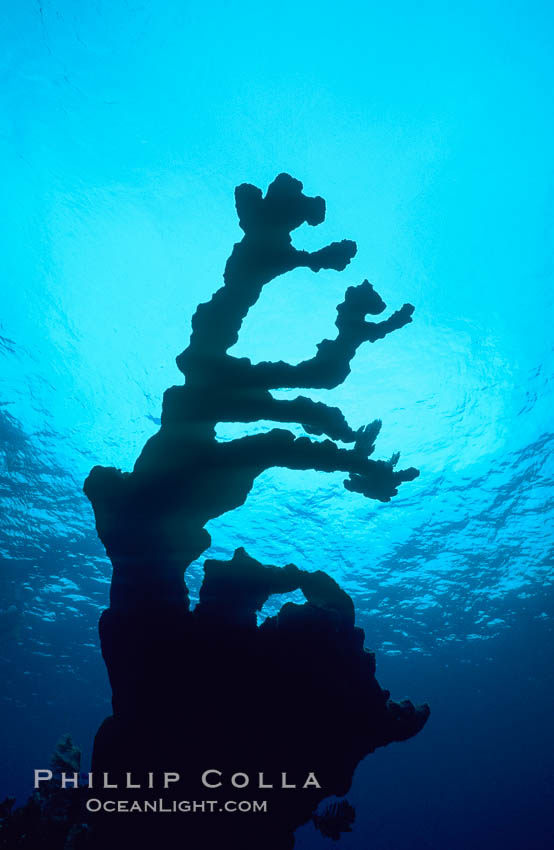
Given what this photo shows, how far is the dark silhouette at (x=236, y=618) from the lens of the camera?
208 inches

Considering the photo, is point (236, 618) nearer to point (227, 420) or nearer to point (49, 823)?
point (227, 420)

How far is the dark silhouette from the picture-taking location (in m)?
5.28

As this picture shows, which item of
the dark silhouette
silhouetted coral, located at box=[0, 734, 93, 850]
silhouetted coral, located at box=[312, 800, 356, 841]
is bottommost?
silhouetted coral, located at box=[312, 800, 356, 841]

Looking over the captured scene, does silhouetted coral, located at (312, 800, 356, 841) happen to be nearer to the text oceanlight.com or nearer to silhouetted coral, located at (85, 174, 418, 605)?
the text oceanlight.com

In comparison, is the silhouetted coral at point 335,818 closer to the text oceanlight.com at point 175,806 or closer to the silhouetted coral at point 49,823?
the text oceanlight.com at point 175,806

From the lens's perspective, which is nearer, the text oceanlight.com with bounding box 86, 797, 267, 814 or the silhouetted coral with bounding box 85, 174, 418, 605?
the text oceanlight.com with bounding box 86, 797, 267, 814

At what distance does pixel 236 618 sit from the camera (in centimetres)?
579

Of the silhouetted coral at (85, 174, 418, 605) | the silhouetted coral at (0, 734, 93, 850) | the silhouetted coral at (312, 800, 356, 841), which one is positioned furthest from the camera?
the silhouetted coral at (312, 800, 356, 841)

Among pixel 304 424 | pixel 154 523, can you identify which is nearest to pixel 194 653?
pixel 154 523

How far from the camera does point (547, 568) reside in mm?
21453

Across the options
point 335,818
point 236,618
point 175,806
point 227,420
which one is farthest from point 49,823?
point 227,420

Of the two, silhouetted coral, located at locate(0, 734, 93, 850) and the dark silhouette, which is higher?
the dark silhouette

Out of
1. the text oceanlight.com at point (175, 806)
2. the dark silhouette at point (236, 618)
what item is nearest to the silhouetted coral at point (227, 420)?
the dark silhouette at point (236, 618)

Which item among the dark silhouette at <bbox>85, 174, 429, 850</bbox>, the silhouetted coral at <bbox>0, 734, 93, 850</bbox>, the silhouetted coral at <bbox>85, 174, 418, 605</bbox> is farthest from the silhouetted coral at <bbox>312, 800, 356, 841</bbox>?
the silhouetted coral at <bbox>85, 174, 418, 605</bbox>
